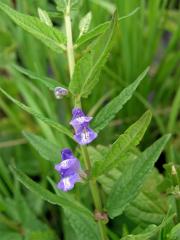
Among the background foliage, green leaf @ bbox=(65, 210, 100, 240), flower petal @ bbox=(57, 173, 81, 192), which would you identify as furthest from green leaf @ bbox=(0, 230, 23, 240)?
flower petal @ bbox=(57, 173, 81, 192)

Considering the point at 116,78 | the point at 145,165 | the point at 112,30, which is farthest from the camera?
the point at 116,78

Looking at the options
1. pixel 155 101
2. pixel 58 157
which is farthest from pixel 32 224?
pixel 155 101

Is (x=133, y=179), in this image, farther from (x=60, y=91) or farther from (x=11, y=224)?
(x=11, y=224)

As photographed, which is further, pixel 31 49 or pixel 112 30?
pixel 31 49

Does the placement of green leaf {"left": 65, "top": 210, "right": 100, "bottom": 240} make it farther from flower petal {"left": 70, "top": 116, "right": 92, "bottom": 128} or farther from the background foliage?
flower petal {"left": 70, "top": 116, "right": 92, "bottom": 128}

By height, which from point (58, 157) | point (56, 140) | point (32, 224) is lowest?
point (32, 224)

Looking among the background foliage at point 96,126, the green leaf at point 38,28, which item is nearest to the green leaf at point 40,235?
the background foliage at point 96,126

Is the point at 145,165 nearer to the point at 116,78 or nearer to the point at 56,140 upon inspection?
the point at 56,140

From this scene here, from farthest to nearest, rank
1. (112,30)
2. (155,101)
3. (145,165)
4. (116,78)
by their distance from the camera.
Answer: (155,101), (116,78), (145,165), (112,30)

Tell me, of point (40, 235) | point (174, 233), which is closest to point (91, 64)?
point (174, 233)
